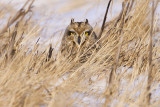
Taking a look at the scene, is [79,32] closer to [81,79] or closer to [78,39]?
[78,39]

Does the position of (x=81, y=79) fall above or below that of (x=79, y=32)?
below

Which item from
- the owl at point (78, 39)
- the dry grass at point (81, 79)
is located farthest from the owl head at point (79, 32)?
the dry grass at point (81, 79)

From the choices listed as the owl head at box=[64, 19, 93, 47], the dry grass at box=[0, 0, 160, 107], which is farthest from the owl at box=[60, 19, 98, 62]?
the dry grass at box=[0, 0, 160, 107]

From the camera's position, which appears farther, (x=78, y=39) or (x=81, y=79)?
(x=78, y=39)

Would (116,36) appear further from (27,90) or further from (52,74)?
(27,90)

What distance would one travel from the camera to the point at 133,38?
4.10 meters

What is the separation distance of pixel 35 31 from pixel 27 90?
1.26 meters

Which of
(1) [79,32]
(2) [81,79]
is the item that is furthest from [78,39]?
(2) [81,79]

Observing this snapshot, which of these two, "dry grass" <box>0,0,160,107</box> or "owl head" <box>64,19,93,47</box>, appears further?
"owl head" <box>64,19,93,47</box>

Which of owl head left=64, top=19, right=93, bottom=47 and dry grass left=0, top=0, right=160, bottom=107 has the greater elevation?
owl head left=64, top=19, right=93, bottom=47

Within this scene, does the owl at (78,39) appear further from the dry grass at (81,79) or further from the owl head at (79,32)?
the dry grass at (81,79)

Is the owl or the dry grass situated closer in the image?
the dry grass

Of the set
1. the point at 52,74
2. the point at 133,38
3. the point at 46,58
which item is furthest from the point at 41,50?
the point at 133,38

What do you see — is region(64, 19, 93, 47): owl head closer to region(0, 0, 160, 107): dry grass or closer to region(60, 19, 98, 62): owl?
region(60, 19, 98, 62): owl
